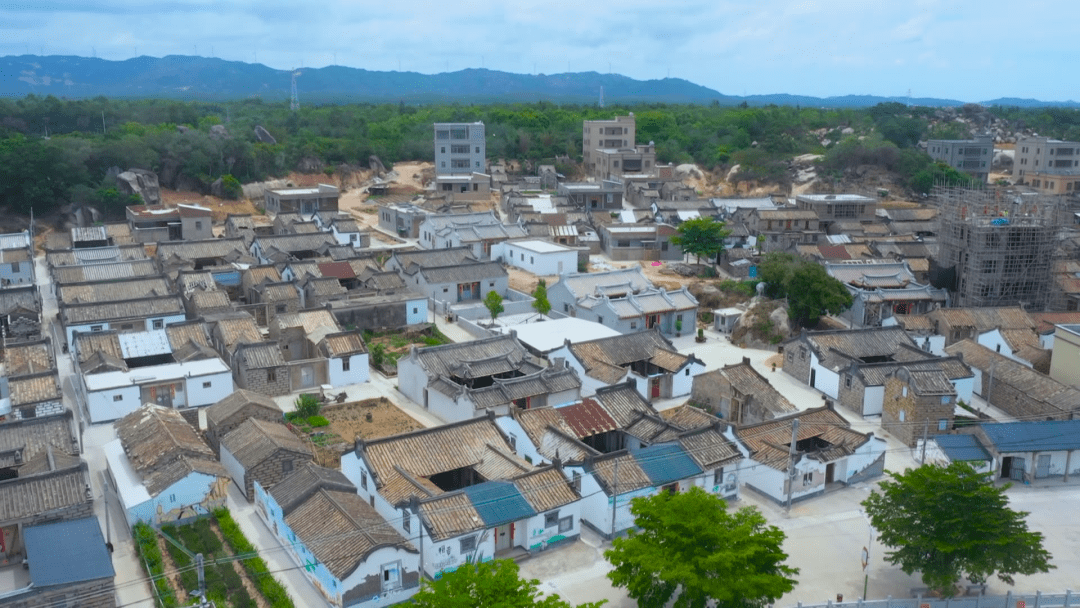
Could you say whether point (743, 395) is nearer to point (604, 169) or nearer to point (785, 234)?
point (785, 234)

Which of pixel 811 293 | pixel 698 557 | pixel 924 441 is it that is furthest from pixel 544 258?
pixel 698 557

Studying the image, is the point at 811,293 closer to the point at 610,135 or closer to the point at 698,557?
the point at 698,557

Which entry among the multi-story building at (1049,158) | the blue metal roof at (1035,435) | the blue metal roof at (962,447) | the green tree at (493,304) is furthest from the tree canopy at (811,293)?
the multi-story building at (1049,158)

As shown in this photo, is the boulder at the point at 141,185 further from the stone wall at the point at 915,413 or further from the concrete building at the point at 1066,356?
the concrete building at the point at 1066,356

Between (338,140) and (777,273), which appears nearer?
(777,273)


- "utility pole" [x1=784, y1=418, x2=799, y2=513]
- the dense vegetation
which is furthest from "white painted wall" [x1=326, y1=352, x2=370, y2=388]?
the dense vegetation

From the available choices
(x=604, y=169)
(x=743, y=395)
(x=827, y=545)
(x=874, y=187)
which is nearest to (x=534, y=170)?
(x=604, y=169)

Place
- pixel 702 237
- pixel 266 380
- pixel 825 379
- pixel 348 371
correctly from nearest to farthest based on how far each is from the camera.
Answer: pixel 266 380 → pixel 825 379 → pixel 348 371 → pixel 702 237
